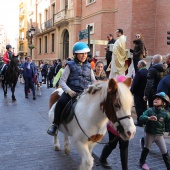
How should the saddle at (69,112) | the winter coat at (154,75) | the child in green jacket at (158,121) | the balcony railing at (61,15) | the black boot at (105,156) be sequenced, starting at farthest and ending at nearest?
the balcony railing at (61,15), the winter coat at (154,75), the black boot at (105,156), the child in green jacket at (158,121), the saddle at (69,112)

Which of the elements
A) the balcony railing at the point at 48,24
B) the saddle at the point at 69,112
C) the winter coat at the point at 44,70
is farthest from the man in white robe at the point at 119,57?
the balcony railing at the point at 48,24

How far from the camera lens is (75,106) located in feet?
13.0

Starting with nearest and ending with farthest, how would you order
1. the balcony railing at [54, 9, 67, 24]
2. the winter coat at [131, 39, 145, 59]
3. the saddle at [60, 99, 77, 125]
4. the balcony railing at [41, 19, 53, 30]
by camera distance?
1. the saddle at [60, 99, 77, 125]
2. the winter coat at [131, 39, 145, 59]
3. the balcony railing at [54, 9, 67, 24]
4. the balcony railing at [41, 19, 53, 30]

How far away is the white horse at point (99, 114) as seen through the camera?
307cm

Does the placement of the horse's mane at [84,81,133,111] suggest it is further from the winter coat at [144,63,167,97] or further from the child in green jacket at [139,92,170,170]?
the winter coat at [144,63,167,97]

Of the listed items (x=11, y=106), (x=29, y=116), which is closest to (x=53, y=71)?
(x=11, y=106)

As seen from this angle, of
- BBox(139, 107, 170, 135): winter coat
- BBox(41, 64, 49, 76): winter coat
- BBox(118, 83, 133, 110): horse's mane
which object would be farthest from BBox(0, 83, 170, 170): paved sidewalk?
BBox(41, 64, 49, 76): winter coat

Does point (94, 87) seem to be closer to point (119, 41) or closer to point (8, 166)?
point (8, 166)

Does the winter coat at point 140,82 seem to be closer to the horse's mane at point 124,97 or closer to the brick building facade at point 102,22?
the brick building facade at point 102,22

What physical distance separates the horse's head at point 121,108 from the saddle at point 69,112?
95 centimetres

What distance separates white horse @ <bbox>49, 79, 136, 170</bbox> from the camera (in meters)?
3.07

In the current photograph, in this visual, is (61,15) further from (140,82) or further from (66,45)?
(140,82)

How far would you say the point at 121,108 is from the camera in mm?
3078

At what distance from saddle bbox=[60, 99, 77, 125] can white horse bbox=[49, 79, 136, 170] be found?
0.08m
